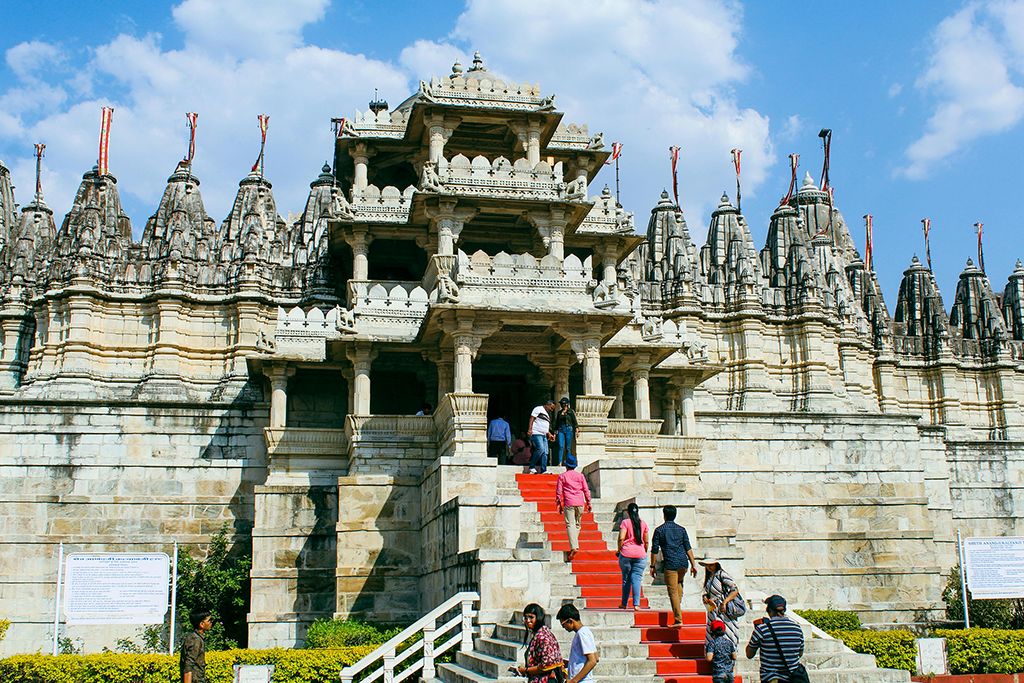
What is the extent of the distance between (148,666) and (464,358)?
8821 mm

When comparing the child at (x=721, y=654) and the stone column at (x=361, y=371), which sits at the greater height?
the stone column at (x=361, y=371)

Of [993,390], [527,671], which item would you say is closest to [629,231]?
[527,671]

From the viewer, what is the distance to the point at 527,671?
33.9 feet

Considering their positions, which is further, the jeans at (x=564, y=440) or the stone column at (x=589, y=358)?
the stone column at (x=589, y=358)

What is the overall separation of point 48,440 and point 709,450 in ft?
64.0

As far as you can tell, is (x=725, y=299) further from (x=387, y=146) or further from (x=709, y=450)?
(x=387, y=146)

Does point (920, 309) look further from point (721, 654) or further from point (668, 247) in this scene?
point (721, 654)

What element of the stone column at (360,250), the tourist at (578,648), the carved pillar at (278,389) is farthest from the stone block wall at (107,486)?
the tourist at (578,648)

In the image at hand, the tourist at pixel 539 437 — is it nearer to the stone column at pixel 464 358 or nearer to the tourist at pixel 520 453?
the stone column at pixel 464 358

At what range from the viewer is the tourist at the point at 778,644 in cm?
1007

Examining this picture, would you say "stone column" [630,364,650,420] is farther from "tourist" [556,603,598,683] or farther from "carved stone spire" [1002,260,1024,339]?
"carved stone spire" [1002,260,1024,339]

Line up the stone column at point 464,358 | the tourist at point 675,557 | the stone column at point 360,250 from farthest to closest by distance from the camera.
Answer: the stone column at point 360,250 → the stone column at point 464,358 → the tourist at point 675,557

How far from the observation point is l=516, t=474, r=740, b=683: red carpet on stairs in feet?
42.8

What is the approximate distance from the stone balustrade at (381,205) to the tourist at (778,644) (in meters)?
19.5
